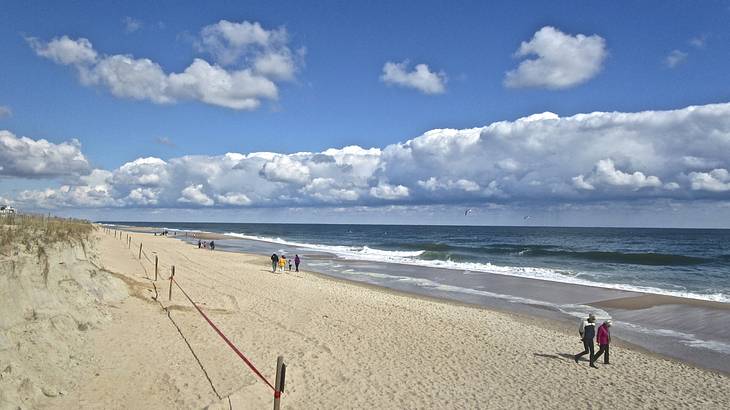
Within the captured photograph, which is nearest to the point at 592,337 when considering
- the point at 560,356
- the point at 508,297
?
the point at 560,356

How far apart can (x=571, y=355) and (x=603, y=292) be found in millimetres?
16346

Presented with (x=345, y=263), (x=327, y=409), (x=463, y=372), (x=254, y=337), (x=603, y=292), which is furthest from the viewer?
(x=345, y=263)

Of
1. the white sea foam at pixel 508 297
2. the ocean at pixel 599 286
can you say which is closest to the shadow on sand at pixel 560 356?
the ocean at pixel 599 286

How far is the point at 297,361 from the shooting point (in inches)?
428

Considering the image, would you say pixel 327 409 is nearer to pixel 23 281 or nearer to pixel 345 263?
pixel 23 281

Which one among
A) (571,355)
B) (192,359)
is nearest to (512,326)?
(571,355)

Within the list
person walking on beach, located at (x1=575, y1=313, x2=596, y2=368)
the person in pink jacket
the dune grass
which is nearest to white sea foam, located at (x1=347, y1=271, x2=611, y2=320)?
person walking on beach, located at (x1=575, y1=313, x2=596, y2=368)

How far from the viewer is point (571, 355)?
1288 cm

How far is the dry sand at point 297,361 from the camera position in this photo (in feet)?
26.7

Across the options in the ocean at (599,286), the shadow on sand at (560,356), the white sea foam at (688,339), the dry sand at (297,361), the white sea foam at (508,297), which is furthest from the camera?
the white sea foam at (508,297)

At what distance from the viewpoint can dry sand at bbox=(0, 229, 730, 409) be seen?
812 cm

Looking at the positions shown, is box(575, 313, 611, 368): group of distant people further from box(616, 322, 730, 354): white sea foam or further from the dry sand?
box(616, 322, 730, 354): white sea foam

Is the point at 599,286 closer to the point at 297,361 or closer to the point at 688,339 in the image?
the point at 688,339

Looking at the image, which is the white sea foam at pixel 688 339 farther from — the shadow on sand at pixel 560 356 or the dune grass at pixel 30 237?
the dune grass at pixel 30 237
